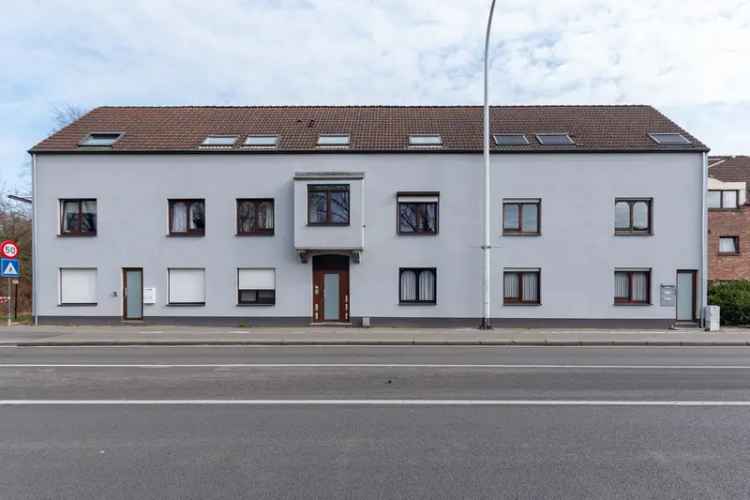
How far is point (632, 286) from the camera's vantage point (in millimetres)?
16172

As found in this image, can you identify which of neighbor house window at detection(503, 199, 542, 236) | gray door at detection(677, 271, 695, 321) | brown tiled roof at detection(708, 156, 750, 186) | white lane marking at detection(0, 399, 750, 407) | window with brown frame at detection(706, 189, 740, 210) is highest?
brown tiled roof at detection(708, 156, 750, 186)

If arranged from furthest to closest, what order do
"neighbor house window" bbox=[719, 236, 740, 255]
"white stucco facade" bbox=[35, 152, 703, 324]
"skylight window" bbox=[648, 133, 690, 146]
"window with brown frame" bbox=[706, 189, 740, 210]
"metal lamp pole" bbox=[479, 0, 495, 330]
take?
"window with brown frame" bbox=[706, 189, 740, 210]
"neighbor house window" bbox=[719, 236, 740, 255]
"skylight window" bbox=[648, 133, 690, 146]
"white stucco facade" bbox=[35, 152, 703, 324]
"metal lamp pole" bbox=[479, 0, 495, 330]

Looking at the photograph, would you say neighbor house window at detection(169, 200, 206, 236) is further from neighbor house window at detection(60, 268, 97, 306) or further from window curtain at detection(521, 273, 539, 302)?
→ window curtain at detection(521, 273, 539, 302)

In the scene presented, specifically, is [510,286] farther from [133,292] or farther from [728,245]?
[728,245]

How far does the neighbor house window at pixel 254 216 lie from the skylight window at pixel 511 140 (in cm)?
861

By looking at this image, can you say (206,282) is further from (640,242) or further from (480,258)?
(640,242)

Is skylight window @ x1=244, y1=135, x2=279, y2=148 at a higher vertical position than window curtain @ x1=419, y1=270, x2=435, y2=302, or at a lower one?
higher

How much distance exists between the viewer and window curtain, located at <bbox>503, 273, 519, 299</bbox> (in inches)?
644

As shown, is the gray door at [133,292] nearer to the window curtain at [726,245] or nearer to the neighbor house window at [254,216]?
the neighbor house window at [254,216]

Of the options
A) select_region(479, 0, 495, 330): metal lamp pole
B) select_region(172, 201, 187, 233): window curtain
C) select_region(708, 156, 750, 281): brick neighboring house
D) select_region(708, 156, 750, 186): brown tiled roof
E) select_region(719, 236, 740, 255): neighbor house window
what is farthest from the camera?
select_region(708, 156, 750, 186): brown tiled roof

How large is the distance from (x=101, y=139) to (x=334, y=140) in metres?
8.72

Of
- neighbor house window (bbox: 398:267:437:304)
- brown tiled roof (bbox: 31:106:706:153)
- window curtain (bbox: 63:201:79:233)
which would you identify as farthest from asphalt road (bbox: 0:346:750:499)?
brown tiled roof (bbox: 31:106:706:153)

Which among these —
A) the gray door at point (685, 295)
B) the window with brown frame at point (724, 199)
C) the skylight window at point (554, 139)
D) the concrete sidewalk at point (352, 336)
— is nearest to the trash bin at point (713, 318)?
the concrete sidewalk at point (352, 336)

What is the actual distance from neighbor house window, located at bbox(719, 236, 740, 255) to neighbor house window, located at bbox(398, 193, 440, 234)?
Answer: 54.8 ft
